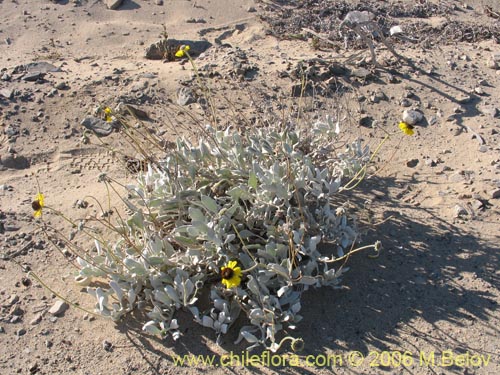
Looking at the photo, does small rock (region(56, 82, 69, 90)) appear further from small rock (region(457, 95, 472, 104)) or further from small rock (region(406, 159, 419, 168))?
small rock (region(457, 95, 472, 104))

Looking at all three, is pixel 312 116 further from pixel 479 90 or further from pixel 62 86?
pixel 62 86

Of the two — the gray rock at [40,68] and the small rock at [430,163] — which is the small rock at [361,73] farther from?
the gray rock at [40,68]

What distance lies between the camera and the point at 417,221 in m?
3.71

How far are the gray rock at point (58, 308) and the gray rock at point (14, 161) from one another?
1.58 meters

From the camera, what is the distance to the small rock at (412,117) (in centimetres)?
466

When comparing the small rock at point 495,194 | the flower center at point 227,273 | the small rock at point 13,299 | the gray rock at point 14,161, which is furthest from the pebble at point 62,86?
the small rock at point 495,194

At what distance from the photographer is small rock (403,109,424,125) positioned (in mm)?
4656

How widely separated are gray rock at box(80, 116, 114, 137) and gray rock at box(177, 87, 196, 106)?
1.98 ft

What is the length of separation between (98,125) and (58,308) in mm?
1939

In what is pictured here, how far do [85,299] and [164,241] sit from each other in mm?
582

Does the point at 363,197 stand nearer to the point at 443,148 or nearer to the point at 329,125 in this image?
the point at 329,125

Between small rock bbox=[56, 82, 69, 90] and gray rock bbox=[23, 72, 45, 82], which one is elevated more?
gray rock bbox=[23, 72, 45, 82]

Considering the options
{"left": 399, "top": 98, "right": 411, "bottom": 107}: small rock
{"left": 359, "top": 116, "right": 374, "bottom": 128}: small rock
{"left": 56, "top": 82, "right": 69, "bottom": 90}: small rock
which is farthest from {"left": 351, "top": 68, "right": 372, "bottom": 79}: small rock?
{"left": 56, "top": 82, "right": 69, "bottom": 90}: small rock

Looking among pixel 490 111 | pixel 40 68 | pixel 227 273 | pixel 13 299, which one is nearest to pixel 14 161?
pixel 40 68
